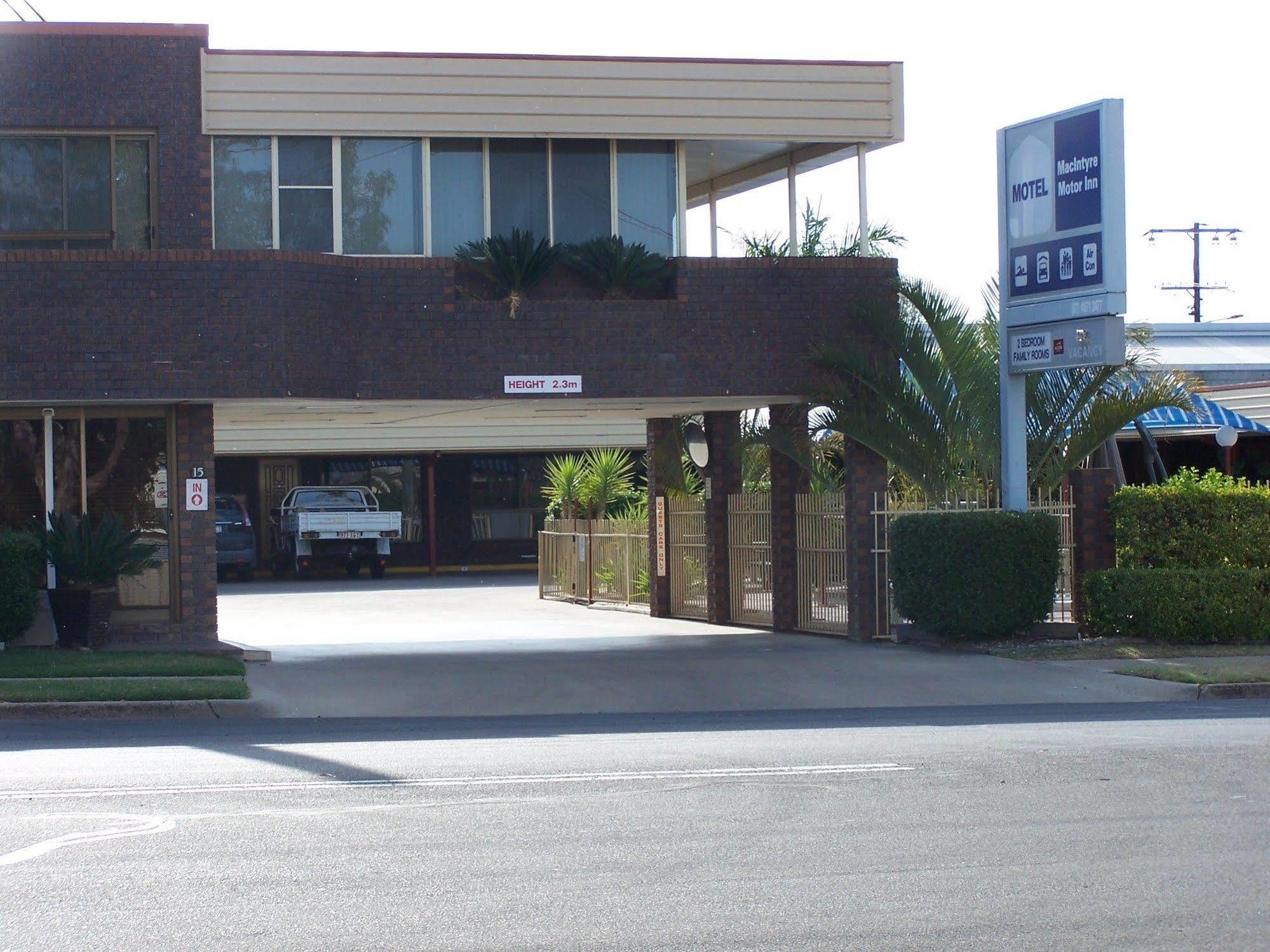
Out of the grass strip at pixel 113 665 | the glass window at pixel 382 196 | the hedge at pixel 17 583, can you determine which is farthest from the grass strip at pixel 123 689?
the glass window at pixel 382 196

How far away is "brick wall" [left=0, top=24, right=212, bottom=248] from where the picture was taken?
650 inches

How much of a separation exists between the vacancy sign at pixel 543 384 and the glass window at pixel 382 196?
185cm

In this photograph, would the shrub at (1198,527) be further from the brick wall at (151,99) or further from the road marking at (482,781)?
the brick wall at (151,99)

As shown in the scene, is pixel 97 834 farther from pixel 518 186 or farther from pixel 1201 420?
pixel 1201 420

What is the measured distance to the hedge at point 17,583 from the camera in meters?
15.8

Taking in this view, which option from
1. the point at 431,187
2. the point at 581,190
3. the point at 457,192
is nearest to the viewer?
the point at 431,187

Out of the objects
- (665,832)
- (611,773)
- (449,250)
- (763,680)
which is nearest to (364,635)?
(449,250)

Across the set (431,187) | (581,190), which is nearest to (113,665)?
(431,187)

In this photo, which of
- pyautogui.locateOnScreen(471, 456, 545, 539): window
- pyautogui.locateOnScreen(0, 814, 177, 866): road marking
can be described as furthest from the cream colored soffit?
pyautogui.locateOnScreen(471, 456, 545, 539): window

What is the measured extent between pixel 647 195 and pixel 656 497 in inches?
234

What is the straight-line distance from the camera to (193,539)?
661 inches

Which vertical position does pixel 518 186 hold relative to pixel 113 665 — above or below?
above

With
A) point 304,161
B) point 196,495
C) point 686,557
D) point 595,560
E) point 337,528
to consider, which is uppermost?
point 304,161

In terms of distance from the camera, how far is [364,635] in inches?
803
